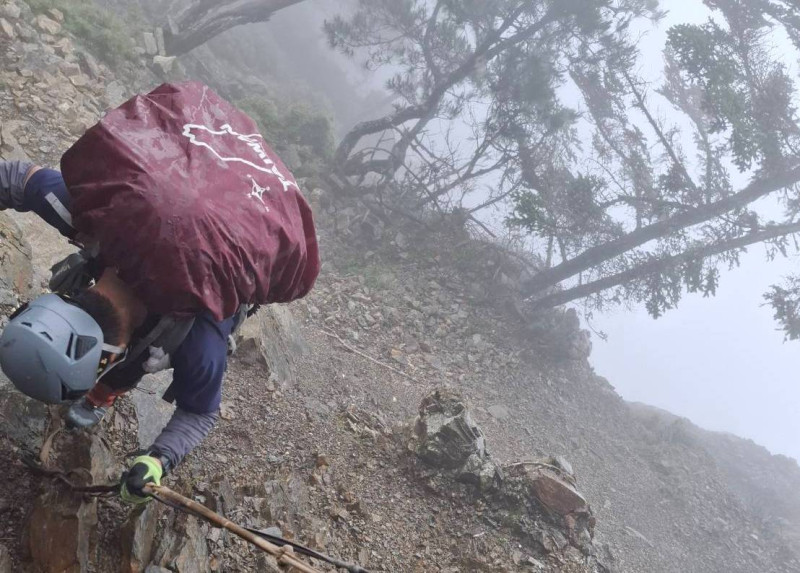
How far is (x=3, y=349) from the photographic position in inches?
67.4

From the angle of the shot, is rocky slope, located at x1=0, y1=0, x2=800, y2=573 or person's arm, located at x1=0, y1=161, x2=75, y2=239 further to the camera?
rocky slope, located at x1=0, y1=0, x2=800, y2=573

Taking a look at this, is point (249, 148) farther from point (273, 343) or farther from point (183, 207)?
point (273, 343)

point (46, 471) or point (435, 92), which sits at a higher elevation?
point (435, 92)

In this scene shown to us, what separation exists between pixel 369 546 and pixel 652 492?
771 centimetres

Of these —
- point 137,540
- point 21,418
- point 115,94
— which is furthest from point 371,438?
point 115,94

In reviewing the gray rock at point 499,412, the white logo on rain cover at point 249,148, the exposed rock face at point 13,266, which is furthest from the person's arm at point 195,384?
the gray rock at point 499,412

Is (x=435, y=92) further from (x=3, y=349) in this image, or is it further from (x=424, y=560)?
(x=3, y=349)

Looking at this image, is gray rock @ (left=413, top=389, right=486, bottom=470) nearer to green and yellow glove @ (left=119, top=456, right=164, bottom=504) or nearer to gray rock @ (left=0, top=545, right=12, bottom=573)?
green and yellow glove @ (left=119, top=456, right=164, bottom=504)

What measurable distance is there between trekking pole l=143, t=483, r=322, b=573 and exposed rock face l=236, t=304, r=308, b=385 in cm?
302

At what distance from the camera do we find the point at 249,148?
2.15 m

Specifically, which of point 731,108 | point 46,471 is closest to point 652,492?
point 731,108

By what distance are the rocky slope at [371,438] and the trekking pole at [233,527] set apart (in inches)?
19.9

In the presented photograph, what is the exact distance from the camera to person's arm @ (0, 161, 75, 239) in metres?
2.11

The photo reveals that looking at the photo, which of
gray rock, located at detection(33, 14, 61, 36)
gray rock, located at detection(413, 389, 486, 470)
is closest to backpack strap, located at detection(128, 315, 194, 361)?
gray rock, located at detection(413, 389, 486, 470)
